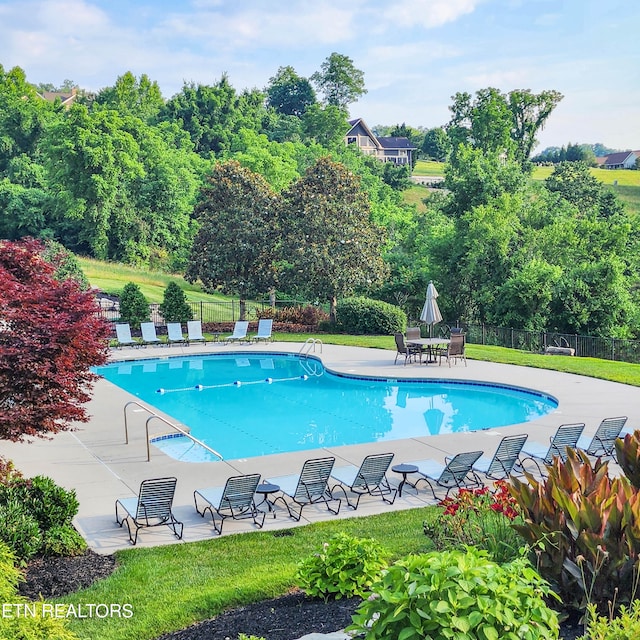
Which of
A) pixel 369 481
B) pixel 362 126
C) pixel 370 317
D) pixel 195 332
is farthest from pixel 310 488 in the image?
pixel 362 126

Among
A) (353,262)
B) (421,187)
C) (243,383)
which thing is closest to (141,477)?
(243,383)

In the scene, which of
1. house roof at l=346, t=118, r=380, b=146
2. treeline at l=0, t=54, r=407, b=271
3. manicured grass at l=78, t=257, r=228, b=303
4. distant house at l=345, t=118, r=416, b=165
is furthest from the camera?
house roof at l=346, t=118, r=380, b=146

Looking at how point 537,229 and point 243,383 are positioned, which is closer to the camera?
point 243,383

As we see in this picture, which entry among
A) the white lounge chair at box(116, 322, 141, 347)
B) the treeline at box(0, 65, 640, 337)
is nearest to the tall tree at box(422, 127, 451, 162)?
the treeline at box(0, 65, 640, 337)

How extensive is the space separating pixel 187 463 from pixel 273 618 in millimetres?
6377

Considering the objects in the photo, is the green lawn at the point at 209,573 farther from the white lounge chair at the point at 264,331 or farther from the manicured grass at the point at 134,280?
the manicured grass at the point at 134,280

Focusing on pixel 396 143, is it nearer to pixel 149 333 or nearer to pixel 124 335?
pixel 149 333

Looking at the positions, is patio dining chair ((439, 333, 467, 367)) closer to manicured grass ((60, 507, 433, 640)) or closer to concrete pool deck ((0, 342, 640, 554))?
concrete pool deck ((0, 342, 640, 554))

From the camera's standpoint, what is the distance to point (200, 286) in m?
45.3

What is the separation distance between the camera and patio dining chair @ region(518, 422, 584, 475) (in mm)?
11617

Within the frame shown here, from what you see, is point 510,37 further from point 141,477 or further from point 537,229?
point 141,477

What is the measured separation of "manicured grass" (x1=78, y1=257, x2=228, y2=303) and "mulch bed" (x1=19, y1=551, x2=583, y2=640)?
30833 mm

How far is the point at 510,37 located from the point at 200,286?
74.0 ft

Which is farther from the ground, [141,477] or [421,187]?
[421,187]
